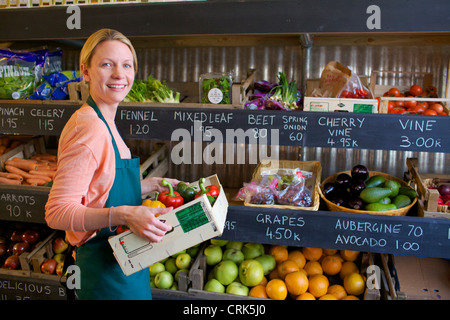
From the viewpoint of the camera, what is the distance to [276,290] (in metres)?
2.50

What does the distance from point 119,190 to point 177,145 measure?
167 cm

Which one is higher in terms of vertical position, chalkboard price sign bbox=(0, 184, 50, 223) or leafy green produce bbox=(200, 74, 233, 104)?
leafy green produce bbox=(200, 74, 233, 104)

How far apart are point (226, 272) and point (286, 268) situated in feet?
1.33

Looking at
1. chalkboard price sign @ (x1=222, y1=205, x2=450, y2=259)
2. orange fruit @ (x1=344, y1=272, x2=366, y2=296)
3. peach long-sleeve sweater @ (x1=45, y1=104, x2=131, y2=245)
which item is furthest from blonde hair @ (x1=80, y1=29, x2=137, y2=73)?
orange fruit @ (x1=344, y1=272, x2=366, y2=296)

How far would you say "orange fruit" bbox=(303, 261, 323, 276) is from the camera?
8.76 ft

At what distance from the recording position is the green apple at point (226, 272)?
8.46 feet

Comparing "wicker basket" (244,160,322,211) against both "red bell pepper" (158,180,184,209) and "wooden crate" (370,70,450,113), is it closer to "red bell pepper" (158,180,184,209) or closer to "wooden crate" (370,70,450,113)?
"wooden crate" (370,70,450,113)

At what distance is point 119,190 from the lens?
63.5 inches

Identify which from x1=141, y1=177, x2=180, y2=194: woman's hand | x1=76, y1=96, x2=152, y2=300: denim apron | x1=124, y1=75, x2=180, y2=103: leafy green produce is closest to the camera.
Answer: x1=76, y1=96, x2=152, y2=300: denim apron

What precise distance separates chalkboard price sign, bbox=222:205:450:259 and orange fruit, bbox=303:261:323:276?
1.58 feet

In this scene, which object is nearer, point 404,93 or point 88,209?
point 88,209

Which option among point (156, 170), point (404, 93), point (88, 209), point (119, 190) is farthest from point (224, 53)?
point (88, 209)

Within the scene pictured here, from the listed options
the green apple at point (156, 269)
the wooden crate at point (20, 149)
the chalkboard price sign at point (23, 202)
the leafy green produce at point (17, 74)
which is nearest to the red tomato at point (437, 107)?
the green apple at point (156, 269)

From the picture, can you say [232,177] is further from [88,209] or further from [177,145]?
[88,209]
